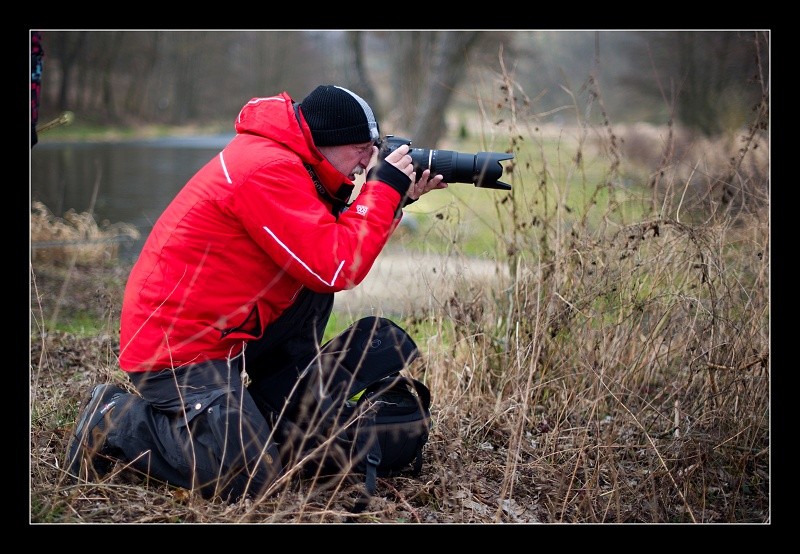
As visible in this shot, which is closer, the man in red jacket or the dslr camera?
the man in red jacket

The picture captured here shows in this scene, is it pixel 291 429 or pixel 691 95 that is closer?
pixel 291 429

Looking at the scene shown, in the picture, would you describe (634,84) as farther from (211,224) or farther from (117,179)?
(211,224)

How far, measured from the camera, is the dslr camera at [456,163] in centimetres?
302

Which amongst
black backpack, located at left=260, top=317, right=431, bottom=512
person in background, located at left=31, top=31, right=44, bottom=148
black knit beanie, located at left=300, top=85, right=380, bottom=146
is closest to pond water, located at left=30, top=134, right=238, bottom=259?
person in background, located at left=31, top=31, right=44, bottom=148

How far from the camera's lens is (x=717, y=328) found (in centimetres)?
338

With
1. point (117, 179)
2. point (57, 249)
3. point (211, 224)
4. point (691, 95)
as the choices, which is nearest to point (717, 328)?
point (211, 224)

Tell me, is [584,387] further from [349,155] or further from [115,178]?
[115,178]

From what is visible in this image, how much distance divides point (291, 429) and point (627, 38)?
1494 centimetres

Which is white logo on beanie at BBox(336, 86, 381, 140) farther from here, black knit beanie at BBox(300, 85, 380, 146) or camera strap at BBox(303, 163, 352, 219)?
camera strap at BBox(303, 163, 352, 219)

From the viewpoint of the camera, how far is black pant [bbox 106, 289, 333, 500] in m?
2.74

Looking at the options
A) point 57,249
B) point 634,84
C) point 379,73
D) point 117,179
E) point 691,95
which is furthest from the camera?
point 379,73

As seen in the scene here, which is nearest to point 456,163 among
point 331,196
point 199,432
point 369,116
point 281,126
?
point 369,116

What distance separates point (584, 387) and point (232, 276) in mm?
1659

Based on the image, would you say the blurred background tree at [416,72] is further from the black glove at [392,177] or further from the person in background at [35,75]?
the person in background at [35,75]
